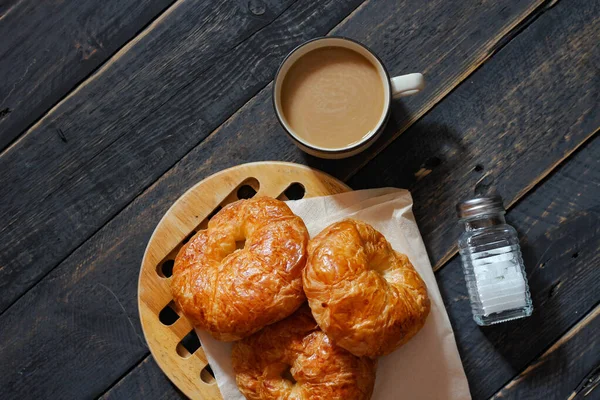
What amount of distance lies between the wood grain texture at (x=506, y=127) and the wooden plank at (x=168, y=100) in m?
0.05

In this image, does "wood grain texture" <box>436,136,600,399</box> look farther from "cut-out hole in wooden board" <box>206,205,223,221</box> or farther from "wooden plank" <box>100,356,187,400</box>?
"wooden plank" <box>100,356,187,400</box>

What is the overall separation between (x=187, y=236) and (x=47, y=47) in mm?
564

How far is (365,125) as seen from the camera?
3.95 ft

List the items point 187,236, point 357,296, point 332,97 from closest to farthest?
point 357,296 → point 332,97 → point 187,236

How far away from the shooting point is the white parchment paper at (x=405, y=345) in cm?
125

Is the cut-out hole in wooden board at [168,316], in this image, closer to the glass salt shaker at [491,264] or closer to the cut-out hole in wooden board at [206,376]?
the cut-out hole in wooden board at [206,376]

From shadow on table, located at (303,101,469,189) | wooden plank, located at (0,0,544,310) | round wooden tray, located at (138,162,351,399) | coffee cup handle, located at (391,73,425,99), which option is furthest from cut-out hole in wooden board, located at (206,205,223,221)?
coffee cup handle, located at (391,73,425,99)

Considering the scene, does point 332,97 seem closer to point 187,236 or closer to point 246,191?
point 246,191

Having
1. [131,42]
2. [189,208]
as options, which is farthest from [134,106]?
[189,208]

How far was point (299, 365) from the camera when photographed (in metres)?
1.16

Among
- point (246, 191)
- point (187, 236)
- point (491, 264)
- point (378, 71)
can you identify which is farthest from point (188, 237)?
point (491, 264)

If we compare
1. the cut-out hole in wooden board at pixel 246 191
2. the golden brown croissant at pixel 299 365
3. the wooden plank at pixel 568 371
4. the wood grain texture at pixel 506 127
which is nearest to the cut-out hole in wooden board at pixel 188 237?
the cut-out hole in wooden board at pixel 246 191

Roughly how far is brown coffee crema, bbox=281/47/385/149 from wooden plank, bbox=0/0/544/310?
150mm

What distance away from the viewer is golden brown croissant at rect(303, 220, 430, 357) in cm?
108
